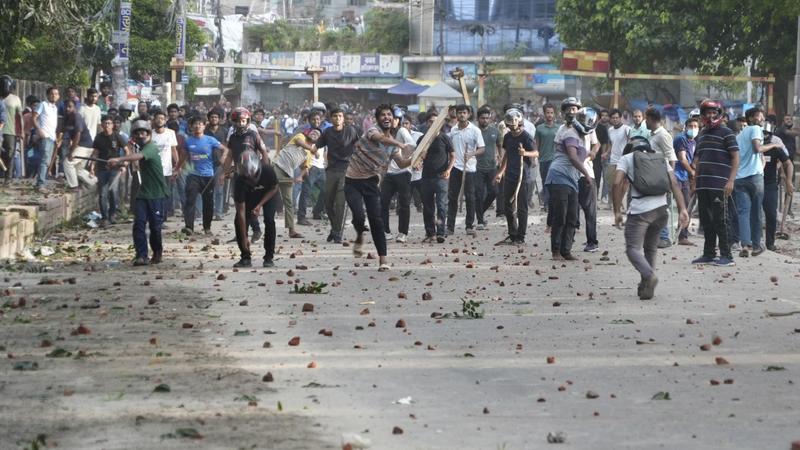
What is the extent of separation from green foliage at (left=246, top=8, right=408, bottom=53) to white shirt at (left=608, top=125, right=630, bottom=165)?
70.9 m

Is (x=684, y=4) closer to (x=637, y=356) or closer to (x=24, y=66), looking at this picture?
(x=24, y=66)

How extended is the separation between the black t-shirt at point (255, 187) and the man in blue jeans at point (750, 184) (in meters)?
5.57

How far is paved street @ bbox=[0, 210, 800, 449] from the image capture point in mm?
7129

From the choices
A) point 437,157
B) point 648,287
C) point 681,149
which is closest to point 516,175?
point 437,157

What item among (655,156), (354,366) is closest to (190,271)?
(655,156)

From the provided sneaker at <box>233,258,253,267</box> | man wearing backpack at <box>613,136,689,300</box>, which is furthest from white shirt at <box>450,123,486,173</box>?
man wearing backpack at <box>613,136,689,300</box>

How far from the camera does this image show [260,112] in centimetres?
2928

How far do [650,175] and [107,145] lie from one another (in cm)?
1028

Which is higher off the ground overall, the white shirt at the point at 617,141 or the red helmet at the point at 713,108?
the red helmet at the point at 713,108

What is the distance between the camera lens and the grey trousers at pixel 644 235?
13.1 metres

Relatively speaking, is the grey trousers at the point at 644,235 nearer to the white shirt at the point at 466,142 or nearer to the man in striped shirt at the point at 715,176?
the man in striped shirt at the point at 715,176

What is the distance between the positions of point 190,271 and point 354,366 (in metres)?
6.47

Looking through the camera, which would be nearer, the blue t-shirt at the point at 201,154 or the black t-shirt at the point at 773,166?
the black t-shirt at the point at 773,166

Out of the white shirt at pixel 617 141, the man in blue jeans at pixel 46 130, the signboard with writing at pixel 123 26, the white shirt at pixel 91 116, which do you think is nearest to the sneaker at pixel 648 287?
the white shirt at pixel 617 141
